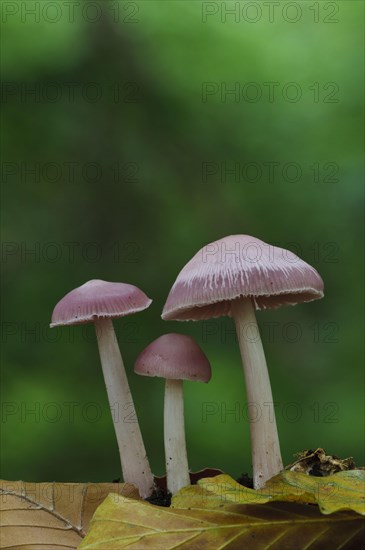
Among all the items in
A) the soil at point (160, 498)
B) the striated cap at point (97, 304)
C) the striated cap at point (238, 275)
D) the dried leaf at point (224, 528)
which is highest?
the striated cap at point (238, 275)

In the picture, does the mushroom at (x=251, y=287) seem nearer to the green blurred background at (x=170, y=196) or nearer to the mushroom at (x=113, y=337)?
the mushroom at (x=113, y=337)

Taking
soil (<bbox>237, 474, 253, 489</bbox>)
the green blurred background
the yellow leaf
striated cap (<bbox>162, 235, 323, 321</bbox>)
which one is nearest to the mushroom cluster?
striated cap (<bbox>162, 235, 323, 321</bbox>)

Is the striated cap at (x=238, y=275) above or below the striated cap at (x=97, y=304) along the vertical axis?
above

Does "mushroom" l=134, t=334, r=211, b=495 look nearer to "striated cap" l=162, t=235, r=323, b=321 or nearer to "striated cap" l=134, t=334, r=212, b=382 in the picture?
"striated cap" l=134, t=334, r=212, b=382

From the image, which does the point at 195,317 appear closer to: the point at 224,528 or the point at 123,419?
the point at 123,419

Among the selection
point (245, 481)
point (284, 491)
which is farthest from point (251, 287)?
point (245, 481)

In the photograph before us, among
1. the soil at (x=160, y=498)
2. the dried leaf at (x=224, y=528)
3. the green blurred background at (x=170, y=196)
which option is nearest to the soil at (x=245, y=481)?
the soil at (x=160, y=498)

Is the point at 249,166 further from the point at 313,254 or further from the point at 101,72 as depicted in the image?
the point at 101,72

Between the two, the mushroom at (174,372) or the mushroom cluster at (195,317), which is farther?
the mushroom at (174,372)
